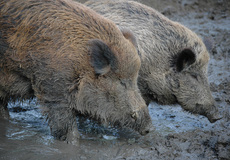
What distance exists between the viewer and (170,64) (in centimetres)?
647

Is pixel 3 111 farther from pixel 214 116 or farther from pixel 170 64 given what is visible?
pixel 214 116

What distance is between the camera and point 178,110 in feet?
25.5

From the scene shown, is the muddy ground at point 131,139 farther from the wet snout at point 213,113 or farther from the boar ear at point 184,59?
the boar ear at point 184,59

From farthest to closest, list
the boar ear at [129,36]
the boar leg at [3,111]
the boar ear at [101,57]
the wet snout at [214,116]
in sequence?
1. the wet snout at [214,116]
2. the boar leg at [3,111]
3. the boar ear at [129,36]
4. the boar ear at [101,57]

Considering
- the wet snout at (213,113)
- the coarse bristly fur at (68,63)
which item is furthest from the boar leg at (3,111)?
the wet snout at (213,113)

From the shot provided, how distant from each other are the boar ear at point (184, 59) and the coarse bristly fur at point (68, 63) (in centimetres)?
126

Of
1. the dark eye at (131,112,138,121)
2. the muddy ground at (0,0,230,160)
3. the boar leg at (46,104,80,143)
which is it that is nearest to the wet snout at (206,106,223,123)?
the muddy ground at (0,0,230,160)

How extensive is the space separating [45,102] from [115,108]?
1.04 meters

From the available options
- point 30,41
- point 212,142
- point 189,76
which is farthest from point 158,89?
point 30,41

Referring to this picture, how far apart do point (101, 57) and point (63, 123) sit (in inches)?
46.4

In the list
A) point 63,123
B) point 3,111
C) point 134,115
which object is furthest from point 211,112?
point 3,111

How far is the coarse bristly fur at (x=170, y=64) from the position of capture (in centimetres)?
643

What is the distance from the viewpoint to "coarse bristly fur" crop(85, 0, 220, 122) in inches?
253

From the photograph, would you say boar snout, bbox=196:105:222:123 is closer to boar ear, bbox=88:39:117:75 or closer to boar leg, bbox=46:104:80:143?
boar ear, bbox=88:39:117:75
